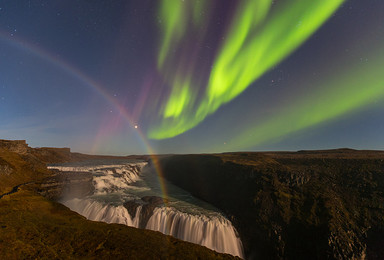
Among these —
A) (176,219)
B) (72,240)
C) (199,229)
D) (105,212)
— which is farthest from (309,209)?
(105,212)

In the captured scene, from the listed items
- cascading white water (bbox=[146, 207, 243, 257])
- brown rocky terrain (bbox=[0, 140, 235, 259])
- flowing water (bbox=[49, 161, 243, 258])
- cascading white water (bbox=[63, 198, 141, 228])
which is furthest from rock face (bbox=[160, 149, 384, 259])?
cascading white water (bbox=[63, 198, 141, 228])

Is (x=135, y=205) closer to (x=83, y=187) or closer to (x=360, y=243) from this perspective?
(x=83, y=187)

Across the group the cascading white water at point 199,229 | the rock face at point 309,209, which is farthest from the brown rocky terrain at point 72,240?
the rock face at point 309,209

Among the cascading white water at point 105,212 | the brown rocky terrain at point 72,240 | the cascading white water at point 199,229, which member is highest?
the brown rocky terrain at point 72,240

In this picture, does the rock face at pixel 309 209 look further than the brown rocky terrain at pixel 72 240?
Yes

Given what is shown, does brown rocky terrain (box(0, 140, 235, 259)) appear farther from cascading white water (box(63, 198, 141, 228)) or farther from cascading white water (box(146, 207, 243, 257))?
cascading white water (box(146, 207, 243, 257))

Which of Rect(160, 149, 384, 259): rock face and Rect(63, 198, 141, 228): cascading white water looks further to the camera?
Rect(63, 198, 141, 228): cascading white water

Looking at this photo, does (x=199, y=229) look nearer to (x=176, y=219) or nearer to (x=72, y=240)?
(x=176, y=219)

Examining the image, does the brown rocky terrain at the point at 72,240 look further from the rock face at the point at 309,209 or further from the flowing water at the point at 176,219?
the rock face at the point at 309,209
